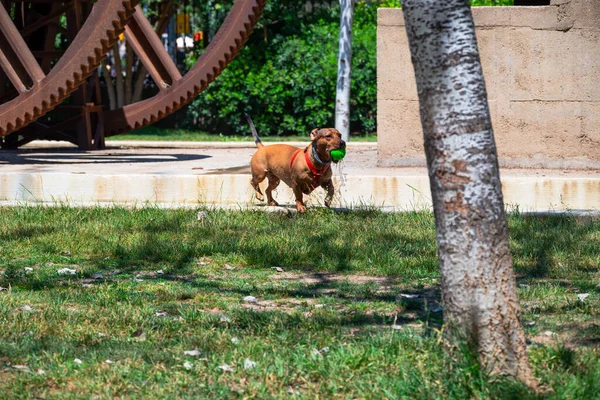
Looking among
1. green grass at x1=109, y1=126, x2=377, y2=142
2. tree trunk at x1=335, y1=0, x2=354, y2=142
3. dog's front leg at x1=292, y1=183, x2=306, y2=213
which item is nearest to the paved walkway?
dog's front leg at x1=292, y1=183, x2=306, y2=213

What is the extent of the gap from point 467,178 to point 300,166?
13.4ft

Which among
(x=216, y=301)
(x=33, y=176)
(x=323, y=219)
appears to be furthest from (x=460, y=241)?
(x=33, y=176)

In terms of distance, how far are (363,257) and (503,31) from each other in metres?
3.79

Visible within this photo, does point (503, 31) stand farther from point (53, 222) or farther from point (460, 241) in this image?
point (460, 241)

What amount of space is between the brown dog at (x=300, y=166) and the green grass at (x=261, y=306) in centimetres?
26

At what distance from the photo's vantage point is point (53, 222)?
7.66m

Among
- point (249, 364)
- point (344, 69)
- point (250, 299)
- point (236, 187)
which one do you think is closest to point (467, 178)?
point (249, 364)

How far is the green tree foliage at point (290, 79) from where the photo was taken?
1784 centimetres

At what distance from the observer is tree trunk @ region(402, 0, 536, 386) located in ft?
12.1

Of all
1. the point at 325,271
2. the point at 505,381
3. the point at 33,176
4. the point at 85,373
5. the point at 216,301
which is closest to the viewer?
the point at 505,381

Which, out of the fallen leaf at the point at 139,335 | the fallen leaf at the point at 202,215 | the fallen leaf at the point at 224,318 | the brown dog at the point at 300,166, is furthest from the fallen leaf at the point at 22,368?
the brown dog at the point at 300,166

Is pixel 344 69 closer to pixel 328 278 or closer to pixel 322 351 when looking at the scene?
pixel 328 278

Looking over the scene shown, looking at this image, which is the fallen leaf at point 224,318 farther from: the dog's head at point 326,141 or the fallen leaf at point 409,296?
the dog's head at point 326,141

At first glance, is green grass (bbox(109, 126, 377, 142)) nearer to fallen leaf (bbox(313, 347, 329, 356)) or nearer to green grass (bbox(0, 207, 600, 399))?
green grass (bbox(0, 207, 600, 399))
